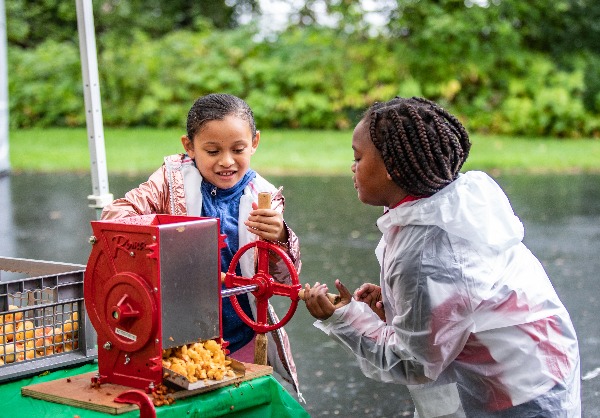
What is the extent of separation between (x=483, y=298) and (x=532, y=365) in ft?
0.73

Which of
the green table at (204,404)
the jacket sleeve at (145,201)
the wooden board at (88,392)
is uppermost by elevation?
the jacket sleeve at (145,201)

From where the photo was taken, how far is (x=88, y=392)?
227cm

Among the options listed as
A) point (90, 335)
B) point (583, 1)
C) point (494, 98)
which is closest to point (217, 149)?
point (90, 335)

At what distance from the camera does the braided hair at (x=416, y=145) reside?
234 cm

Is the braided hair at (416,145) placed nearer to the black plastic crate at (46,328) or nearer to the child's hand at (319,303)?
the child's hand at (319,303)

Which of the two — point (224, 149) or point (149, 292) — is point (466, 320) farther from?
point (224, 149)

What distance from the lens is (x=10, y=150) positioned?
48.0 ft

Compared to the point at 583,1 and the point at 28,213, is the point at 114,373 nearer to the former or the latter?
the point at 28,213

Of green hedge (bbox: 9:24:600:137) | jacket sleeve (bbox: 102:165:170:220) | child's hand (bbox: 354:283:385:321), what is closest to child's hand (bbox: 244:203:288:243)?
child's hand (bbox: 354:283:385:321)

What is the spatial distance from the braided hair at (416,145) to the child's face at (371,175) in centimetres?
2

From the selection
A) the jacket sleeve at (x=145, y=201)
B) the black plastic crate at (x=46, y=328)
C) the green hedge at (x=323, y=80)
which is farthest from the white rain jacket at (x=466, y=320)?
the green hedge at (x=323, y=80)

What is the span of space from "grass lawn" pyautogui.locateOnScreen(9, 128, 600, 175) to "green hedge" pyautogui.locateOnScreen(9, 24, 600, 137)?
1.99 ft

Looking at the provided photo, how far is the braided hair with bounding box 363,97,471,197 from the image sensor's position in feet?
7.68

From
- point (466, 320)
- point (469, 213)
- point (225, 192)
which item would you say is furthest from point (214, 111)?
point (466, 320)
